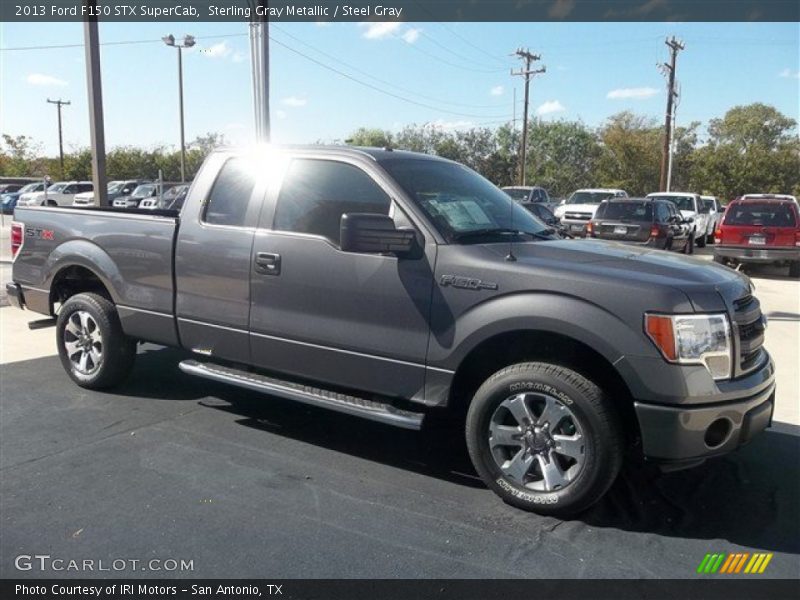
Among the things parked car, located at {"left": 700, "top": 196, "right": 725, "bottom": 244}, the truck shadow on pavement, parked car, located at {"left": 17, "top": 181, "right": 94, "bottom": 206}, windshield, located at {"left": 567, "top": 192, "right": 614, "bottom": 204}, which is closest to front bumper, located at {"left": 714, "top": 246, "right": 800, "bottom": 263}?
parked car, located at {"left": 700, "top": 196, "right": 725, "bottom": 244}

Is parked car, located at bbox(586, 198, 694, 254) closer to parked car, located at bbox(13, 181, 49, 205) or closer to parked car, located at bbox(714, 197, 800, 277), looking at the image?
parked car, located at bbox(714, 197, 800, 277)

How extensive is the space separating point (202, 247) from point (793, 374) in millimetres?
5741

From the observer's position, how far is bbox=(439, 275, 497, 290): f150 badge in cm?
365

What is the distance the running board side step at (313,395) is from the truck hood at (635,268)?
1.07 m

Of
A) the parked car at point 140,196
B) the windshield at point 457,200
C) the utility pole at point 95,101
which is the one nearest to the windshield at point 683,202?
the utility pole at point 95,101

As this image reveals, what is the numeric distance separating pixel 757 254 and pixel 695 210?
764 cm

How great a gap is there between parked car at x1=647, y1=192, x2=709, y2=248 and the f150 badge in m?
19.4

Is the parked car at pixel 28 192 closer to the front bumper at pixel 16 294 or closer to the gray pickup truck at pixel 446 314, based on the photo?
the front bumper at pixel 16 294

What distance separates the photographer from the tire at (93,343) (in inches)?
212
